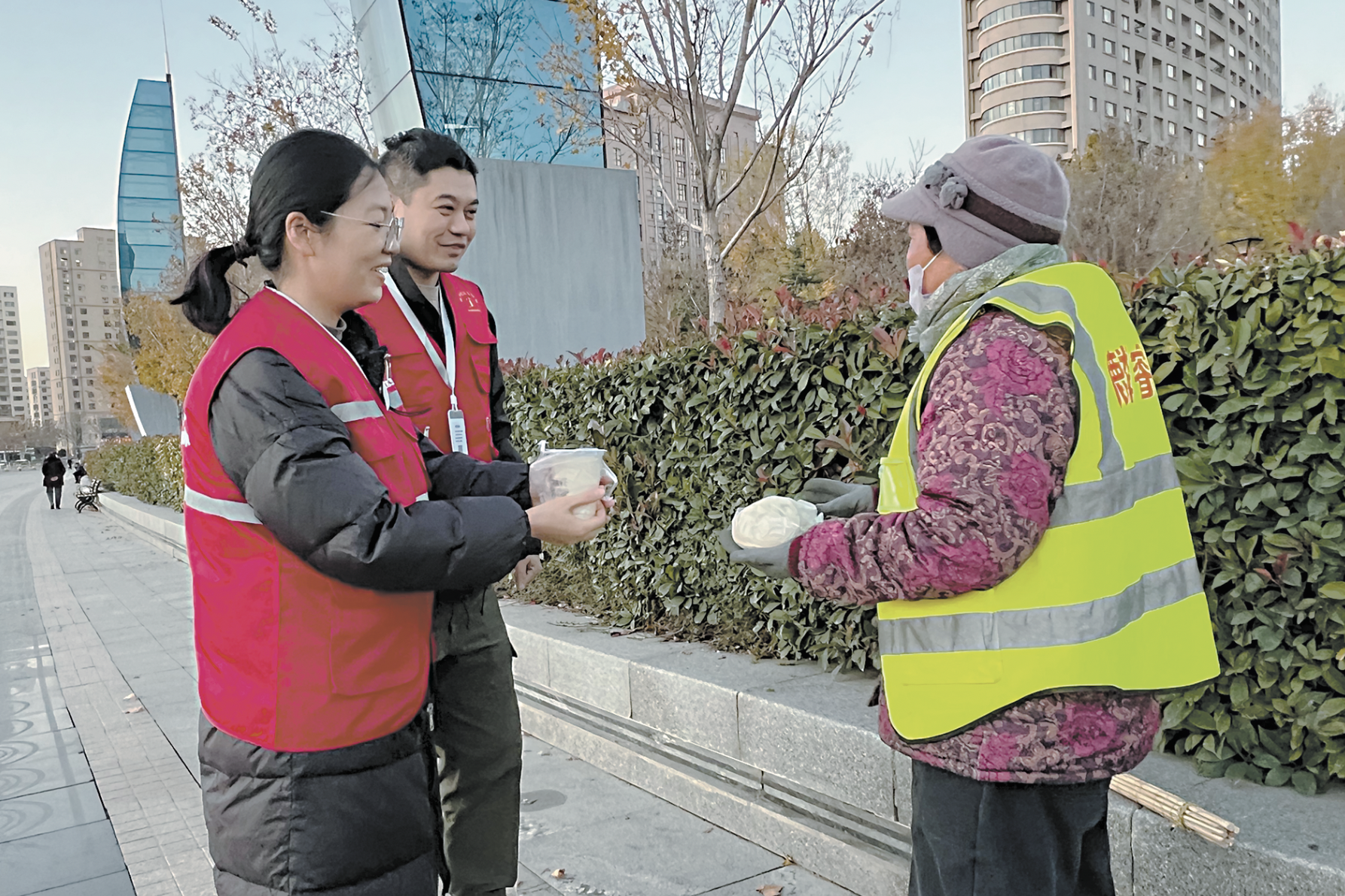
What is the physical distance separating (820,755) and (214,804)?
220 cm

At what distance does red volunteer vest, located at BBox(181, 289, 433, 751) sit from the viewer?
5.09 ft

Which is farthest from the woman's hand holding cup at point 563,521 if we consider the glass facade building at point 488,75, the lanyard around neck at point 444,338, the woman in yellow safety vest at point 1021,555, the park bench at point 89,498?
the park bench at point 89,498

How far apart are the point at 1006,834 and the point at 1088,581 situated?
1.52ft

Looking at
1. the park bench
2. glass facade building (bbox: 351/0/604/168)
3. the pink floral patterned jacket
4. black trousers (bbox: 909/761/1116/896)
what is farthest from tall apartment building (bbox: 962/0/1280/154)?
black trousers (bbox: 909/761/1116/896)

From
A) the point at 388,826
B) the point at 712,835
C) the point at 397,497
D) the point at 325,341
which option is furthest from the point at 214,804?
the point at 712,835

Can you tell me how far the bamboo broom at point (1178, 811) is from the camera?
224cm

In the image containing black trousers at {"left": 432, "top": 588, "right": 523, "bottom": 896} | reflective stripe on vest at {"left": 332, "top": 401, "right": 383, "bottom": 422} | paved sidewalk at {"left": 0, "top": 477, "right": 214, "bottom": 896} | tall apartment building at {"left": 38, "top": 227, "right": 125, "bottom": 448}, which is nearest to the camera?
reflective stripe on vest at {"left": 332, "top": 401, "right": 383, "bottom": 422}

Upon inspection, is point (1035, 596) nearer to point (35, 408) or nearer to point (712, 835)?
point (712, 835)

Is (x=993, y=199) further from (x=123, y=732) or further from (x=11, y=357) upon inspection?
(x=11, y=357)

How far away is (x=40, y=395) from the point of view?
6299 inches

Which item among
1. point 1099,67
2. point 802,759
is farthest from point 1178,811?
point 1099,67

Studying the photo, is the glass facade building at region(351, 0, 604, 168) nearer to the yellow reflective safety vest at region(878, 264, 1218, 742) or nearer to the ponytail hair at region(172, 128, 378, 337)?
the ponytail hair at region(172, 128, 378, 337)

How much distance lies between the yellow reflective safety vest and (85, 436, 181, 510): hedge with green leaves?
53.2 ft

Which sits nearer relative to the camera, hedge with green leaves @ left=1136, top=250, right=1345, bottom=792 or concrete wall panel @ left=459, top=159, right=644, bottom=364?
hedge with green leaves @ left=1136, top=250, right=1345, bottom=792
